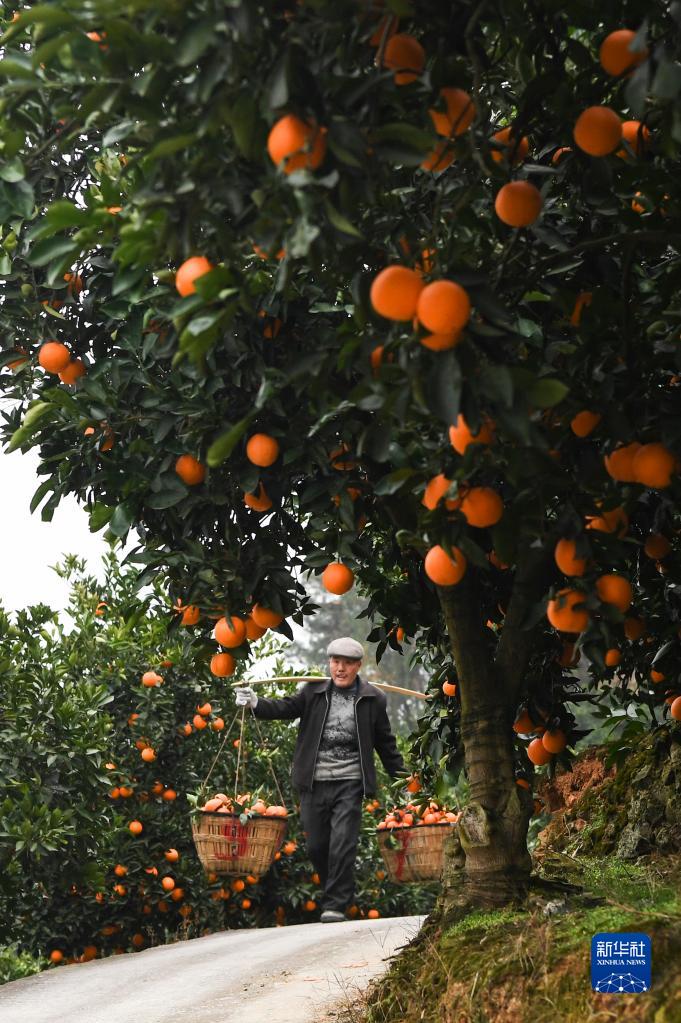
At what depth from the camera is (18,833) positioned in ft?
18.9

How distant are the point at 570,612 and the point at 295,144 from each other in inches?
48.0

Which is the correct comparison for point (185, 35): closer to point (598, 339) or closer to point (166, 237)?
point (166, 237)

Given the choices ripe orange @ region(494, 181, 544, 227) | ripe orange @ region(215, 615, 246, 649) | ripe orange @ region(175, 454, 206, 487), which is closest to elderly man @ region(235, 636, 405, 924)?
ripe orange @ region(215, 615, 246, 649)

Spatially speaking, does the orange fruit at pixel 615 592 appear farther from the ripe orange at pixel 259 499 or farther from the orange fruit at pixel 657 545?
the ripe orange at pixel 259 499

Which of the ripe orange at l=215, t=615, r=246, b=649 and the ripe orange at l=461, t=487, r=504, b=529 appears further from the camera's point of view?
the ripe orange at l=215, t=615, r=246, b=649

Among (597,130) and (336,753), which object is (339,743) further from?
(597,130)

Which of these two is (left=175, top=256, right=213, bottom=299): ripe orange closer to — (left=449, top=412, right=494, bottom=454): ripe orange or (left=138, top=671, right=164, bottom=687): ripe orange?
(left=449, top=412, right=494, bottom=454): ripe orange

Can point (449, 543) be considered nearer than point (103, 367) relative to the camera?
Yes

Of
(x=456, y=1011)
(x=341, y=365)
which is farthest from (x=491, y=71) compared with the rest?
(x=456, y=1011)

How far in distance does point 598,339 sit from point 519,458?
58 cm

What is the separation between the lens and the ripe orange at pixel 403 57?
2072mm

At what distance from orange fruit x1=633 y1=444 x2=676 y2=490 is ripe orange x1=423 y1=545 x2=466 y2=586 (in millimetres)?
459

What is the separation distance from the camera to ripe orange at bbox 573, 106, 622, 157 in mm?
2223

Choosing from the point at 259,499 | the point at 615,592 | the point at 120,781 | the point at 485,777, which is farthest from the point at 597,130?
the point at 120,781
